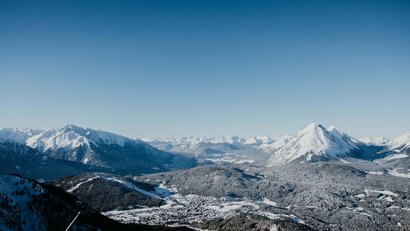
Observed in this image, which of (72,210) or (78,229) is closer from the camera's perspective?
(78,229)

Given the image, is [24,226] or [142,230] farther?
[142,230]

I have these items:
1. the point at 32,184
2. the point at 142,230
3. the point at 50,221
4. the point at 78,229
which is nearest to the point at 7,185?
the point at 32,184

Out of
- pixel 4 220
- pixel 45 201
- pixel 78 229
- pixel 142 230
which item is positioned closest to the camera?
pixel 4 220

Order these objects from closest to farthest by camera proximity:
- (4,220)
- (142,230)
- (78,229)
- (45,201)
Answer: (4,220) → (78,229) → (45,201) → (142,230)

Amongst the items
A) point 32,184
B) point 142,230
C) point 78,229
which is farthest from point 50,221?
point 142,230

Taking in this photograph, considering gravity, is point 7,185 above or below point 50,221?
above

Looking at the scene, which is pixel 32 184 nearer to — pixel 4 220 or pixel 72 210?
pixel 72 210

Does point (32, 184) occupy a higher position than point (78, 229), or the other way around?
point (32, 184)

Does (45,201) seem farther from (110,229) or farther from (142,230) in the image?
(142,230)
